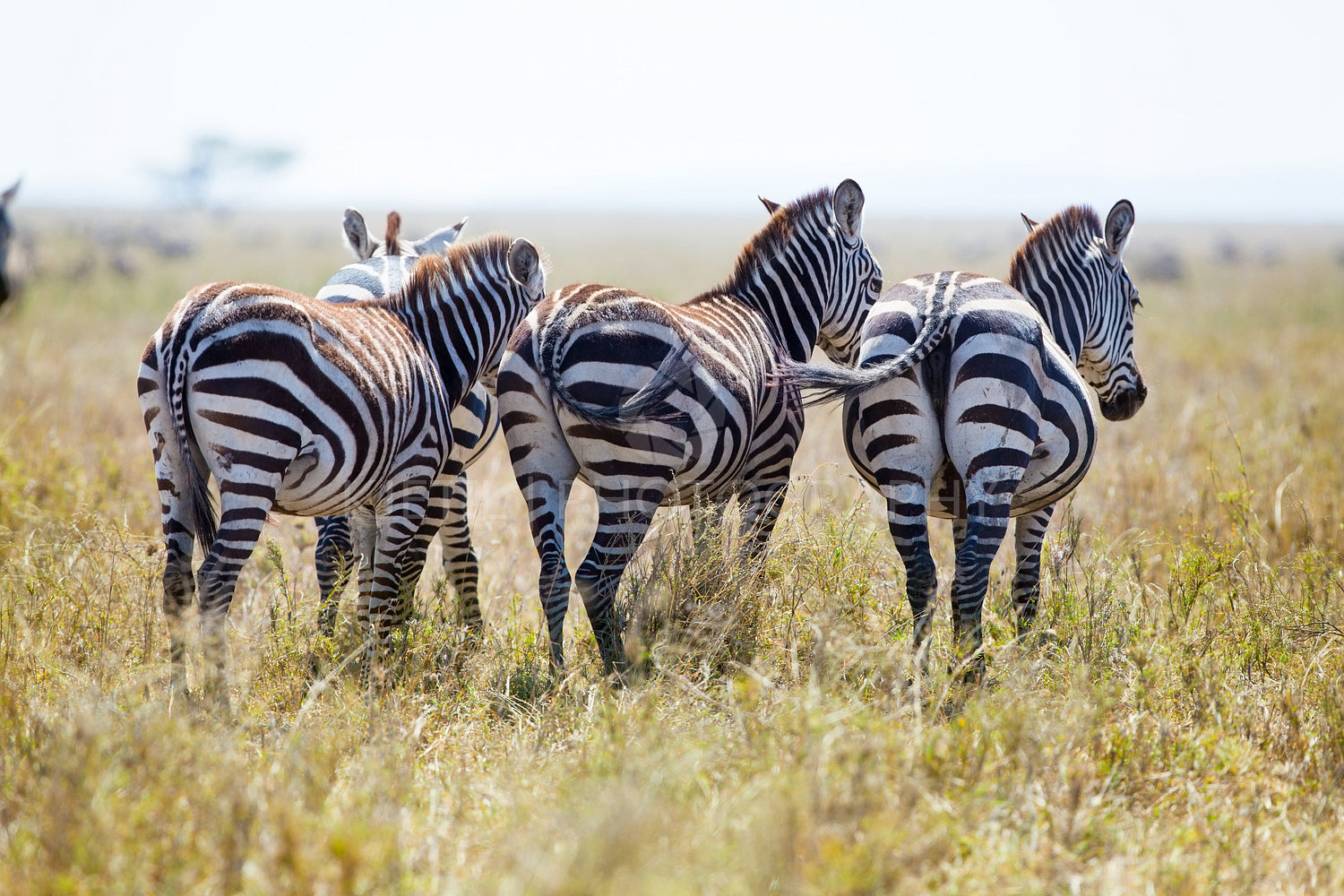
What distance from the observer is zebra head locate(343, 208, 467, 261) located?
641 centimetres

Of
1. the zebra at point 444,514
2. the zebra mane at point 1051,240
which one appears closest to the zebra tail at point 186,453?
the zebra at point 444,514

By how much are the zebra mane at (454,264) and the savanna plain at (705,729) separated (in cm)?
161

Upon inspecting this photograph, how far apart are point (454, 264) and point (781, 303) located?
185 centimetres

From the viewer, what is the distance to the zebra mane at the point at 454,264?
16.3 ft

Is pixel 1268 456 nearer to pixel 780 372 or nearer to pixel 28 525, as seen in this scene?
pixel 780 372

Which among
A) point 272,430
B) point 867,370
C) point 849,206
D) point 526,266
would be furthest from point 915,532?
point 272,430

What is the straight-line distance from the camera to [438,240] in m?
6.82

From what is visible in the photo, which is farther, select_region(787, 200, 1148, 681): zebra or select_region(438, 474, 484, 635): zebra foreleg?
select_region(438, 474, 484, 635): zebra foreleg

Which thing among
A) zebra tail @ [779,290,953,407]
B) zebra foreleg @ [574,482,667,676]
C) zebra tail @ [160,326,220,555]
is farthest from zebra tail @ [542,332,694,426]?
zebra tail @ [160,326,220,555]

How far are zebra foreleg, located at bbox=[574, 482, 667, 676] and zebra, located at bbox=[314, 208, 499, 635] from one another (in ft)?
2.78

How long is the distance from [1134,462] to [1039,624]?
3790 millimetres

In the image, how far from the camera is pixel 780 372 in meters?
4.37

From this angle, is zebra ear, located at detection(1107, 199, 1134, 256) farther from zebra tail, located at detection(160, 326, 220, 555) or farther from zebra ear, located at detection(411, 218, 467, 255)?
zebra tail, located at detection(160, 326, 220, 555)

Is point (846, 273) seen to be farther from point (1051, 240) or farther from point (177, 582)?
point (177, 582)
